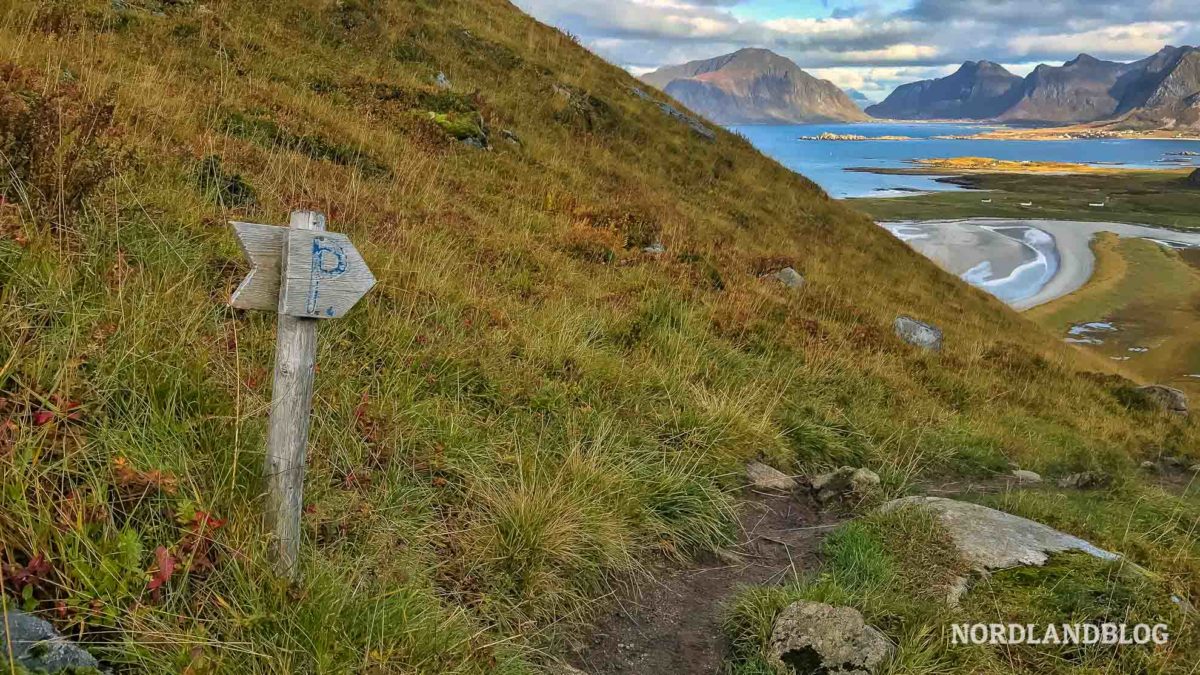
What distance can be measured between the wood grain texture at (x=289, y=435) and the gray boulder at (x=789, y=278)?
1127 centimetres

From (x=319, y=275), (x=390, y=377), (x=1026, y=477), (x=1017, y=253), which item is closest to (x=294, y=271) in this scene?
(x=319, y=275)

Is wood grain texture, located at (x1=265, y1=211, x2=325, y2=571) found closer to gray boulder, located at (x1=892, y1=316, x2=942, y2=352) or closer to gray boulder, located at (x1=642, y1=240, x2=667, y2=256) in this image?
gray boulder, located at (x1=642, y1=240, x2=667, y2=256)

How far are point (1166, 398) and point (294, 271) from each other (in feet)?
59.9

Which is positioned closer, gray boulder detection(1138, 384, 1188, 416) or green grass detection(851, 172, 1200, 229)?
gray boulder detection(1138, 384, 1188, 416)

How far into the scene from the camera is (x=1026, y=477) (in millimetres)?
8336

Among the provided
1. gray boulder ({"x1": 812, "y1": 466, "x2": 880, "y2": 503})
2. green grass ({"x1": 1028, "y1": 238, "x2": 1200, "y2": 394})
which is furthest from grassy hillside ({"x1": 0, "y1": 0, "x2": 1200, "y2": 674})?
green grass ({"x1": 1028, "y1": 238, "x2": 1200, "y2": 394})

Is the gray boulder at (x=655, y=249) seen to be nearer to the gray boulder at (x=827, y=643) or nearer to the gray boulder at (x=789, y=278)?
the gray boulder at (x=789, y=278)

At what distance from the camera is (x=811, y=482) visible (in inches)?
252

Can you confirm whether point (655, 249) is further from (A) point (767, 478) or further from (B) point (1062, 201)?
(B) point (1062, 201)

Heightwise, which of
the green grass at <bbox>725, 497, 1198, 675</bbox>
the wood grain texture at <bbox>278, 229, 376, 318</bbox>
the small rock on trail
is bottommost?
the small rock on trail

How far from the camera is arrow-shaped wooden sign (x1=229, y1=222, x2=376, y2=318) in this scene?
2.54m

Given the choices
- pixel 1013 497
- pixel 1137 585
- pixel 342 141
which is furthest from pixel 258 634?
pixel 342 141

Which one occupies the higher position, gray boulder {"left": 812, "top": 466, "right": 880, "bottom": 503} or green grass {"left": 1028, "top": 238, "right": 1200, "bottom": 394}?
gray boulder {"left": 812, "top": 466, "right": 880, "bottom": 503}

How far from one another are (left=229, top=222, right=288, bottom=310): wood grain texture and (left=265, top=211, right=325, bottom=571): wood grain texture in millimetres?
111
